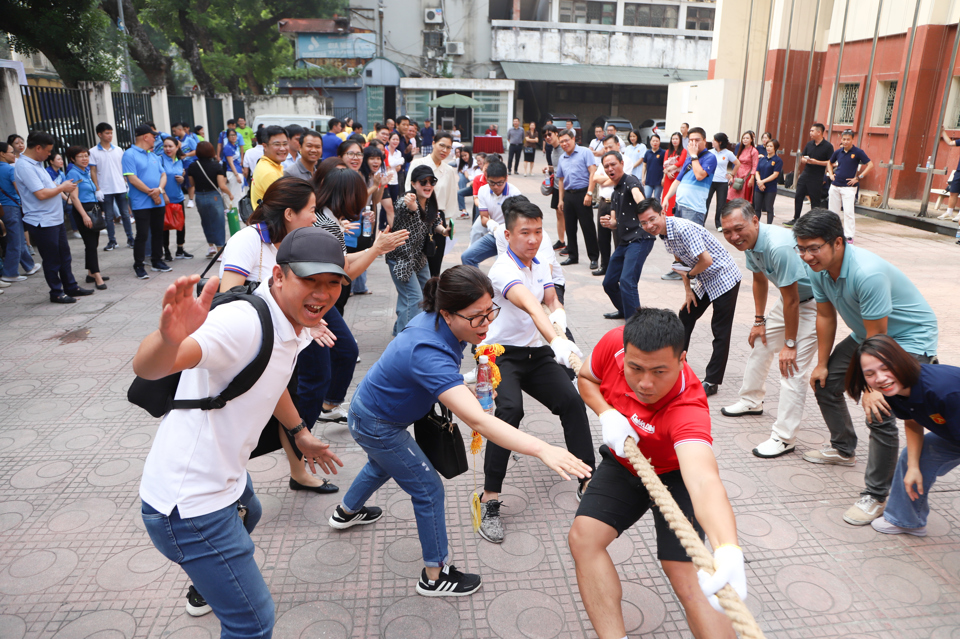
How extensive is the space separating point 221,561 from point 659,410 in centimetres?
164

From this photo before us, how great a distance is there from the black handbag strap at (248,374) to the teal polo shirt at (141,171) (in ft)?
24.1

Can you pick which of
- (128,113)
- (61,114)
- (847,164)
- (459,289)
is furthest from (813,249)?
(128,113)

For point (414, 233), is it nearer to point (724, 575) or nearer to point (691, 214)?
point (724, 575)

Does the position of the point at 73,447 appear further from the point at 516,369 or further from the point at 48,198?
the point at 48,198

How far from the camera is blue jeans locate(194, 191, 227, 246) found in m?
9.04

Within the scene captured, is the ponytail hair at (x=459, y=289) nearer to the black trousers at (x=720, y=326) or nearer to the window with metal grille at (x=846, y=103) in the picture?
the black trousers at (x=720, y=326)

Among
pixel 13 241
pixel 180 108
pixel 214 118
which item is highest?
pixel 180 108

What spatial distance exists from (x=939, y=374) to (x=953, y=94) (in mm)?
13354

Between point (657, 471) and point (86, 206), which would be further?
point (86, 206)

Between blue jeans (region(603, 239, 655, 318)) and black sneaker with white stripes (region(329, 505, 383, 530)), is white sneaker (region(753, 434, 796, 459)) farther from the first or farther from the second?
black sneaker with white stripes (region(329, 505, 383, 530))

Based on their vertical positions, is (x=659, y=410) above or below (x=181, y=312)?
below

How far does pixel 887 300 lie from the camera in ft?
11.0

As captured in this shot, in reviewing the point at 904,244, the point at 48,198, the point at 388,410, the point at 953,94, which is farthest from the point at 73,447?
the point at 953,94

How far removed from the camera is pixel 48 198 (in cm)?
708
